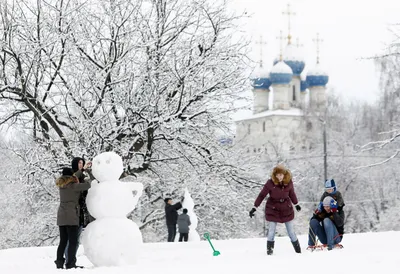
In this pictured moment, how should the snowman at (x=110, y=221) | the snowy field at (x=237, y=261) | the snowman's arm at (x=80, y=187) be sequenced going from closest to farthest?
the snowy field at (x=237, y=261) < the snowman at (x=110, y=221) < the snowman's arm at (x=80, y=187)

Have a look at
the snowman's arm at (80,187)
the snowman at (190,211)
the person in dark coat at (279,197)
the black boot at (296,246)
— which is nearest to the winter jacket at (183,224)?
the snowman at (190,211)

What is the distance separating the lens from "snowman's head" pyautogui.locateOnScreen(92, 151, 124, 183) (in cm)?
946

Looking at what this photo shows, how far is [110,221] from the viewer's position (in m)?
9.34

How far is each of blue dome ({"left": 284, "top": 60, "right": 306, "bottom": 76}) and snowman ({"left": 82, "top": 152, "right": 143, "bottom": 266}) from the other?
7281 centimetres

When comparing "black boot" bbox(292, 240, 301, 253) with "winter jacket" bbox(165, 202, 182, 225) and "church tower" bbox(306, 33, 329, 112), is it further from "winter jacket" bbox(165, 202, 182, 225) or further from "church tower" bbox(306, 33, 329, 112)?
"church tower" bbox(306, 33, 329, 112)

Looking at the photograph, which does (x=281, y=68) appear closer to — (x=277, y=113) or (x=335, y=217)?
(x=277, y=113)

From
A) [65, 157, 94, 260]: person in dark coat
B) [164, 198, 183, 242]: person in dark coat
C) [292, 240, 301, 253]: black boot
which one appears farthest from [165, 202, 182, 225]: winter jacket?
[65, 157, 94, 260]: person in dark coat

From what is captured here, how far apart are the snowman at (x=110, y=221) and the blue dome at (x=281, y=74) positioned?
226ft

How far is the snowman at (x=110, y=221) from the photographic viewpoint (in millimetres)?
9250

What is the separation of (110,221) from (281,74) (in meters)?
69.2

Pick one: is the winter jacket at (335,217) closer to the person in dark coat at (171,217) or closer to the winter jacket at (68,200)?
the winter jacket at (68,200)

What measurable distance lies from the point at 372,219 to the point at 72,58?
3174 centimetres

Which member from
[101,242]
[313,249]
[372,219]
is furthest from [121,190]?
[372,219]

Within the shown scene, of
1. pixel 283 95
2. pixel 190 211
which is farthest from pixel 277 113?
pixel 190 211
